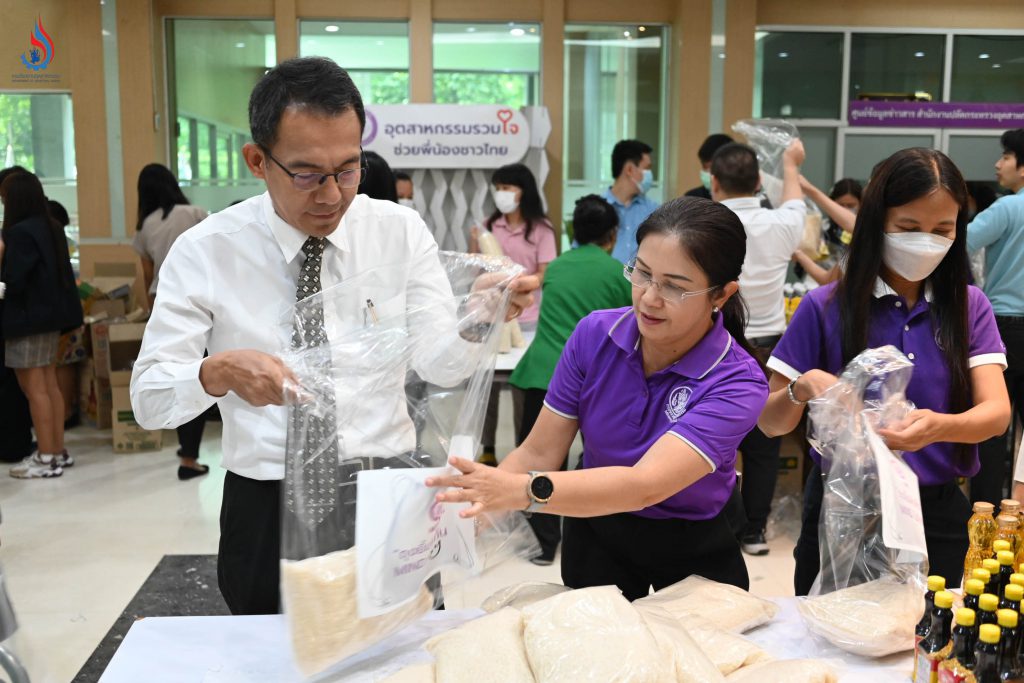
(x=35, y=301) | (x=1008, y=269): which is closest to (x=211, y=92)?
(x=35, y=301)

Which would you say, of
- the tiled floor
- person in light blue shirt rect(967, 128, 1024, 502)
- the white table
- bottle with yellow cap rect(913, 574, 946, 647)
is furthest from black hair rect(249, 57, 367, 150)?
person in light blue shirt rect(967, 128, 1024, 502)

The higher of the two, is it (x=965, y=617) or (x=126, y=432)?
(x=965, y=617)

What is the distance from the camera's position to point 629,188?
18.4ft

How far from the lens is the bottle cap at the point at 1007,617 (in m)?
1.21

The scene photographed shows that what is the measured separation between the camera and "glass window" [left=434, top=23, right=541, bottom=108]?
25.7ft

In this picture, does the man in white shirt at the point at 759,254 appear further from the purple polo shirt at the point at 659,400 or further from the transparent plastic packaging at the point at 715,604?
the transparent plastic packaging at the point at 715,604

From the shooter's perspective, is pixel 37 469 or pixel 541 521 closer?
pixel 541 521

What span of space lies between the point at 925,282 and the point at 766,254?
2070 mm

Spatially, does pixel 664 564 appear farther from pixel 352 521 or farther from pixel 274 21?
pixel 274 21

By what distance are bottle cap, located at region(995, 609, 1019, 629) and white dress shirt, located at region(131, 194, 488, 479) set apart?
86 centimetres

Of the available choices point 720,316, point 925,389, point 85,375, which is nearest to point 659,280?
point 720,316

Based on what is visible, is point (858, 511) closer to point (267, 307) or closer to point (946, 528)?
point (946, 528)

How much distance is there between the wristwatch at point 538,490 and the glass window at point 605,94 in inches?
258

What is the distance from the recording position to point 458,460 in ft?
4.72
